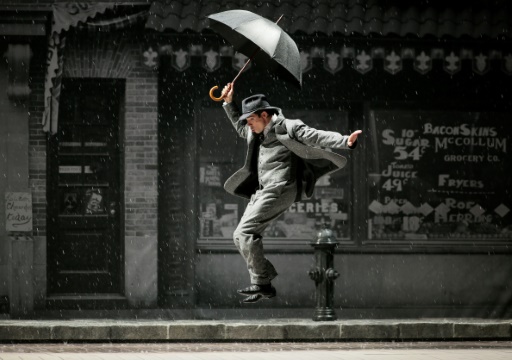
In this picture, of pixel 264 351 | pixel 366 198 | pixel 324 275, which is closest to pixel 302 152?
pixel 264 351

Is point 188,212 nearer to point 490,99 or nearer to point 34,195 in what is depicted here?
point 34,195

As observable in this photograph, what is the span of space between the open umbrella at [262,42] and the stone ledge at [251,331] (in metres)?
4.79

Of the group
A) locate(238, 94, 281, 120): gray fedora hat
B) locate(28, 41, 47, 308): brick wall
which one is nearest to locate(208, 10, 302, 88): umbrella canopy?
locate(238, 94, 281, 120): gray fedora hat

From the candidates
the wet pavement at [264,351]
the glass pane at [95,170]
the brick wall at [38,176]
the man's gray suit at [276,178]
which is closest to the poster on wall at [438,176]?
the wet pavement at [264,351]

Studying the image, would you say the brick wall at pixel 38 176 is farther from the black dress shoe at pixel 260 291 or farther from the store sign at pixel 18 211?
the black dress shoe at pixel 260 291

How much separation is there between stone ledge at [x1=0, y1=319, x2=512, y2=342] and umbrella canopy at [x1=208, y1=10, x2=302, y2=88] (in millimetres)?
4793

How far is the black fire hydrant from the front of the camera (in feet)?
43.7

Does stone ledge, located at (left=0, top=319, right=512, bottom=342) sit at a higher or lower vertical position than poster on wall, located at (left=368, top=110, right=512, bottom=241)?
lower

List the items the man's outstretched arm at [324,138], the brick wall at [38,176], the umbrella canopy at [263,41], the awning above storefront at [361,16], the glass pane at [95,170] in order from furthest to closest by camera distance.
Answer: the glass pane at [95,170] → the brick wall at [38,176] → the awning above storefront at [361,16] → the umbrella canopy at [263,41] → the man's outstretched arm at [324,138]

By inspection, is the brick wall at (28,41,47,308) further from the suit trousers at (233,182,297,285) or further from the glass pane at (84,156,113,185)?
the suit trousers at (233,182,297,285)

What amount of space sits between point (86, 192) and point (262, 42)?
8535 mm

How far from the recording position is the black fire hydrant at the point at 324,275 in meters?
13.3

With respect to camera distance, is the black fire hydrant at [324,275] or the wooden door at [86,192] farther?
the wooden door at [86,192]

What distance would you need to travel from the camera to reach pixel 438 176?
15.9 metres
